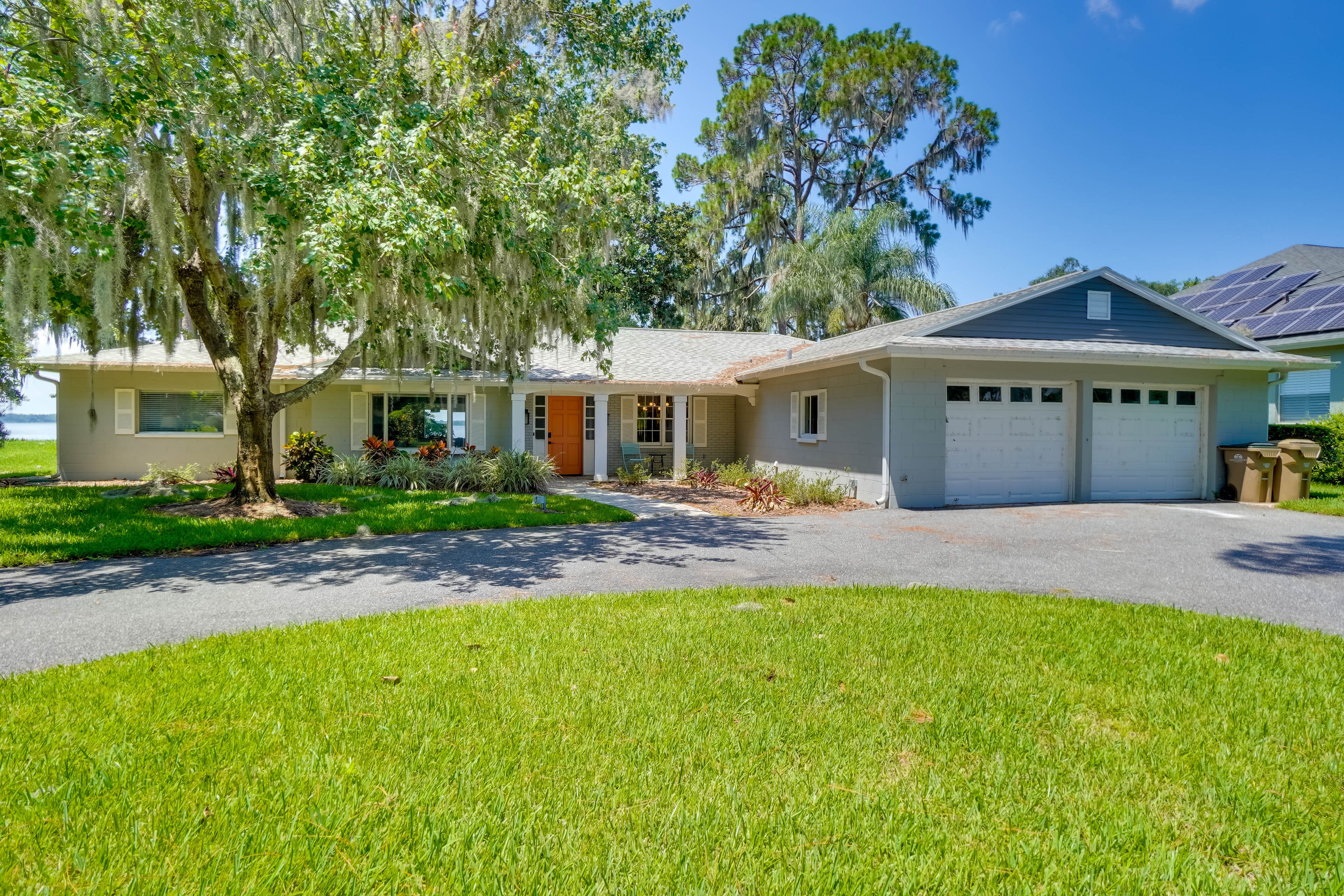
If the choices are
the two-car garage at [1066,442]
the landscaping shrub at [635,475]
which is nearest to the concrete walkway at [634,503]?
the landscaping shrub at [635,475]

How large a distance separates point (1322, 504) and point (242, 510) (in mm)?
17391

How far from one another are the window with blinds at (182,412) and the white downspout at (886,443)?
1481cm

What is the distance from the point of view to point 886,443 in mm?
11688

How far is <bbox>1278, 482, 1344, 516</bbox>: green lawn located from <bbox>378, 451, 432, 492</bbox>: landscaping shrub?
15.8 metres

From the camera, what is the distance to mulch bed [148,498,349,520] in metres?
9.70

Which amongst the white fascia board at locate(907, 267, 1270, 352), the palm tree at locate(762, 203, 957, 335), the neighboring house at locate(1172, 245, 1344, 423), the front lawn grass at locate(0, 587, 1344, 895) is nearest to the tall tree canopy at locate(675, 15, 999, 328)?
the palm tree at locate(762, 203, 957, 335)

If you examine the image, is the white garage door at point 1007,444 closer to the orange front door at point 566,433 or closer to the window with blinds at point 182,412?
the orange front door at point 566,433

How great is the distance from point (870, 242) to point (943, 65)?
1062cm

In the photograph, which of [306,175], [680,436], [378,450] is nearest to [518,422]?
[378,450]

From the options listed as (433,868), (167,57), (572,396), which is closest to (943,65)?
(572,396)

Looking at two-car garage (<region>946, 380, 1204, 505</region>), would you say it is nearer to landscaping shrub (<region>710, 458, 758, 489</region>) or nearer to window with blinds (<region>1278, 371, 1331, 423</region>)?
landscaping shrub (<region>710, 458, 758, 489</region>)

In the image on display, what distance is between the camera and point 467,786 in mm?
2613

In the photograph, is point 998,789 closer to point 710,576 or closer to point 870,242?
point 710,576

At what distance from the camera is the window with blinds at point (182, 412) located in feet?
51.8
